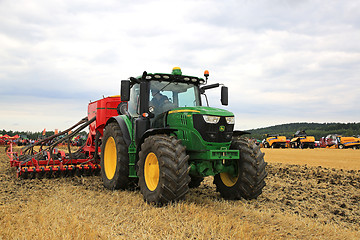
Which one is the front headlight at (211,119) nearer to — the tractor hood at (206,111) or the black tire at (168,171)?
the tractor hood at (206,111)

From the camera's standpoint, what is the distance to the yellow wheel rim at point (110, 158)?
8141mm

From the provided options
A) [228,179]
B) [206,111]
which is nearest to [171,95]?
[206,111]

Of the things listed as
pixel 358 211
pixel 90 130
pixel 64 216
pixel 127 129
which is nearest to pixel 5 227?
pixel 64 216

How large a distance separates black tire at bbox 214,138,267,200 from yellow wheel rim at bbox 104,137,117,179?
3.13 metres

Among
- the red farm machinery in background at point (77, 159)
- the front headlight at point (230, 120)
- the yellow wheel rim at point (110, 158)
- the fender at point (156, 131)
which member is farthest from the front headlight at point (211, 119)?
the red farm machinery in background at point (77, 159)

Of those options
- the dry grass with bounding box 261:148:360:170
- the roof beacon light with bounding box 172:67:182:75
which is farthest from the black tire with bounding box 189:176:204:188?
the dry grass with bounding box 261:148:360:170

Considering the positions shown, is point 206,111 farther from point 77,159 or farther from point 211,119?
point 77,159

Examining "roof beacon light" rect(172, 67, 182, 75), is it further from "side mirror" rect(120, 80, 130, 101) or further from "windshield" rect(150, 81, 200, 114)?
"side mirror" rect(120, 80, 130, 101)

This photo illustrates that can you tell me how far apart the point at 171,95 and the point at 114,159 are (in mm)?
2317

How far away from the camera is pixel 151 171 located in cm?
616

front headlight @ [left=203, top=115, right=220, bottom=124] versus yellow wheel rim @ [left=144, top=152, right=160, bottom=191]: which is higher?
front headlight @ [left=203, top=115, right=220, bottom=124]

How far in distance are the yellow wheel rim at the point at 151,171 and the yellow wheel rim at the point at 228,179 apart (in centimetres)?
162

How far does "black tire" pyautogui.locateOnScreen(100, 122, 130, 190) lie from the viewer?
7293mm

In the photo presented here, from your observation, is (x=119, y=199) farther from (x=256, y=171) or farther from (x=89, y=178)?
(x=89, y=178)
